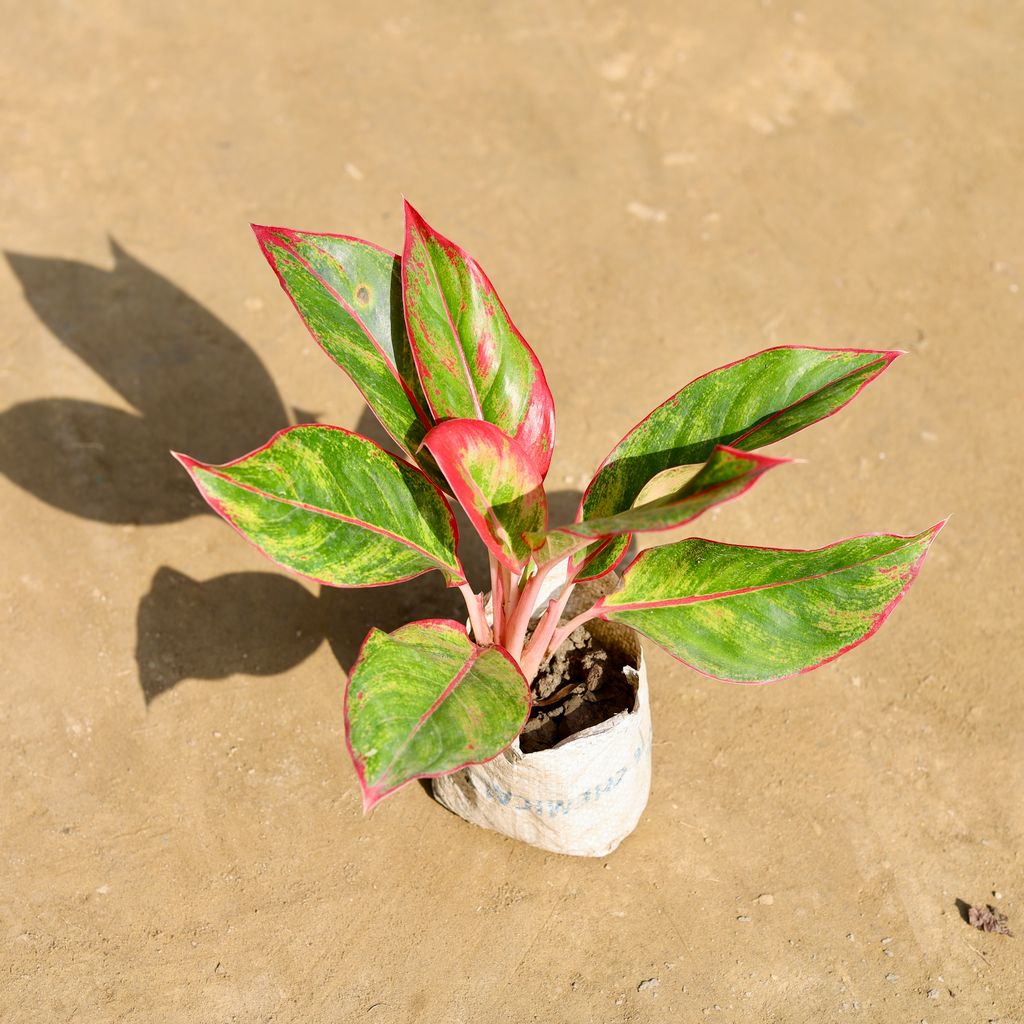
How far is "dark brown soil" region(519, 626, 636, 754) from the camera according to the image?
1.90 metres

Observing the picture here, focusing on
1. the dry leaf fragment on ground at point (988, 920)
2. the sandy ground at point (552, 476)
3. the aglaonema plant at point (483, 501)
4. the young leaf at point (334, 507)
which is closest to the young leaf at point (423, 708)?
the aglaonema plant at point (483, 501)

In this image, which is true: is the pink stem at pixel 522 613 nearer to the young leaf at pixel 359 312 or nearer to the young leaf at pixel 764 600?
the young leaf at pixel 764 600

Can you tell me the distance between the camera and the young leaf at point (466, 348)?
1.65 metres

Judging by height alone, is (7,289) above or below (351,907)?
above

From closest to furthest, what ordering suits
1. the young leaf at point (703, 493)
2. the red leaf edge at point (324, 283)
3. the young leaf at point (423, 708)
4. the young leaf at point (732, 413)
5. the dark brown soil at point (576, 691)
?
the young leaf at point (703, 493), the young leaf at point (423, 708), the young leaf at point (732, 413), the red leaf edge at point (324, 283), the dark brown soil at point (576, 691)

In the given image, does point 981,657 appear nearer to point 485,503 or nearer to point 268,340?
point 485,503

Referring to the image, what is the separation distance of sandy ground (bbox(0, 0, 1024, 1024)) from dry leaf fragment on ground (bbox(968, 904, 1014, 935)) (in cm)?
3

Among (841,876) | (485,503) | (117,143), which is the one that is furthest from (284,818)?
(117,143)

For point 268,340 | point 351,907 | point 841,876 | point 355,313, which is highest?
point 355,313

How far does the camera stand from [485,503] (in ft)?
5.07

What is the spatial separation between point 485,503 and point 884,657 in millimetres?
1215

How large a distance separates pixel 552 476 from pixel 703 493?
4.40 ft

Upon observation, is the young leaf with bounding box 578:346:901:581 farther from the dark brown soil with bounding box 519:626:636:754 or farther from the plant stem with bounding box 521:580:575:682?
the dark brown soil with bounding box 519:626:636:754

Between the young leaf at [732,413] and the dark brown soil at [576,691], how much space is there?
12.4 inches
